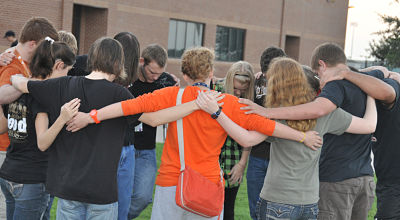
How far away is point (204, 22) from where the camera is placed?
26.3 meters

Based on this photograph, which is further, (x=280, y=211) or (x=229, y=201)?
(x=229, y=201)

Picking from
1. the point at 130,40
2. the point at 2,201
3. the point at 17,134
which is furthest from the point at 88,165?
the point at 2,201

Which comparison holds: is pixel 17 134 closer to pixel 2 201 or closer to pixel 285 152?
pixel 285 152

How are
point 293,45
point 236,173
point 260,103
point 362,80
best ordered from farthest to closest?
point 293,45
point 260,103
point 236,173
point 362,80

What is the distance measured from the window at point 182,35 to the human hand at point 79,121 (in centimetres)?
2239

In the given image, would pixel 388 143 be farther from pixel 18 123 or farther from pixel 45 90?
pixel 18 123

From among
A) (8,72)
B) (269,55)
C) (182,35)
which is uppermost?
(182,35)

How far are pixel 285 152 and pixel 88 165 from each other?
1.42 meters

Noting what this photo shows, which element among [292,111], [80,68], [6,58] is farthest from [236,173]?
[6,58]

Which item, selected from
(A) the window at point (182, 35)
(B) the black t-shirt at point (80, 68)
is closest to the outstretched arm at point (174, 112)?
(B) the black t-shirt at point (80, 68)

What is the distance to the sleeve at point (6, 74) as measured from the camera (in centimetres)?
357

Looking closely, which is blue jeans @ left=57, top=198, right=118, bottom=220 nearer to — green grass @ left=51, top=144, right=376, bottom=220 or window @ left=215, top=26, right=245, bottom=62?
green grass @ left=51, top=144, right=376, bottom=220

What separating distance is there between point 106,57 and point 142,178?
191 cm

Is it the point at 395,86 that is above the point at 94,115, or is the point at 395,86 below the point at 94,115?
above
